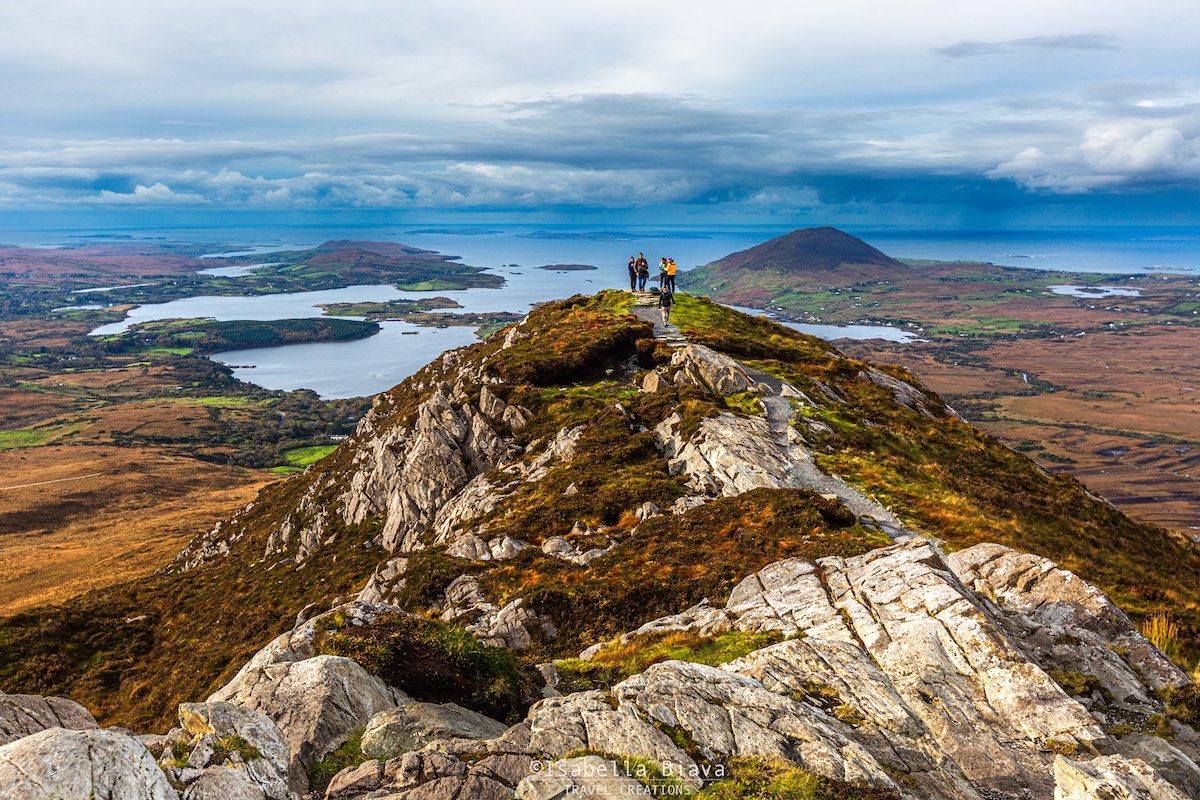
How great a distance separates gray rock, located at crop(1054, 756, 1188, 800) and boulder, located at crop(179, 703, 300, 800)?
40.6 feet

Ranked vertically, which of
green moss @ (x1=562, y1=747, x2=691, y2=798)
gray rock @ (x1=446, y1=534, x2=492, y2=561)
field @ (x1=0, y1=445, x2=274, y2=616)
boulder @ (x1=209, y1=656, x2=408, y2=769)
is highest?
green moss @ (x1=562, y1=747, x2=691, y2=798)

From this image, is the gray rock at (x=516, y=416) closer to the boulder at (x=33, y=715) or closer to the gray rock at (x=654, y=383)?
the gray rock at (x=654, y=383)

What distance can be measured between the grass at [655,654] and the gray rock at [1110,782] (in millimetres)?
7337

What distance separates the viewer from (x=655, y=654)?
57.7ft

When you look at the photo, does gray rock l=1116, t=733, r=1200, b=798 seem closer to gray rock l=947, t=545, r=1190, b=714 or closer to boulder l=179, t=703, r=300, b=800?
gray rock l=947, t=545, r=1190, b=714

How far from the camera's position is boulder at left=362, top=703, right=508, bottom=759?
38.6 feet

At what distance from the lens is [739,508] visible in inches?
1058

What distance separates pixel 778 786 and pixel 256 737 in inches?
343

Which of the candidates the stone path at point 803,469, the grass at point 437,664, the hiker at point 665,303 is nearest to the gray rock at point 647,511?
the stone path at point 803,469

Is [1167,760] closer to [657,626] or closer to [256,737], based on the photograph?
[657,626]

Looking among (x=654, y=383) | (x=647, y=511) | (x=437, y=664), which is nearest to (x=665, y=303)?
(x=654, y=383)

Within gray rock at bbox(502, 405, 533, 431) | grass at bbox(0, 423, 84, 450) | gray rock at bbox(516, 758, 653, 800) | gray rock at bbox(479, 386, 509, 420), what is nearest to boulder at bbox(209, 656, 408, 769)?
gray rock at bbox(516, 758, 653, 800)

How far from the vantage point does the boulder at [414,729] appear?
1176cm

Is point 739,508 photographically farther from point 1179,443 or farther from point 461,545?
point 1179,443
